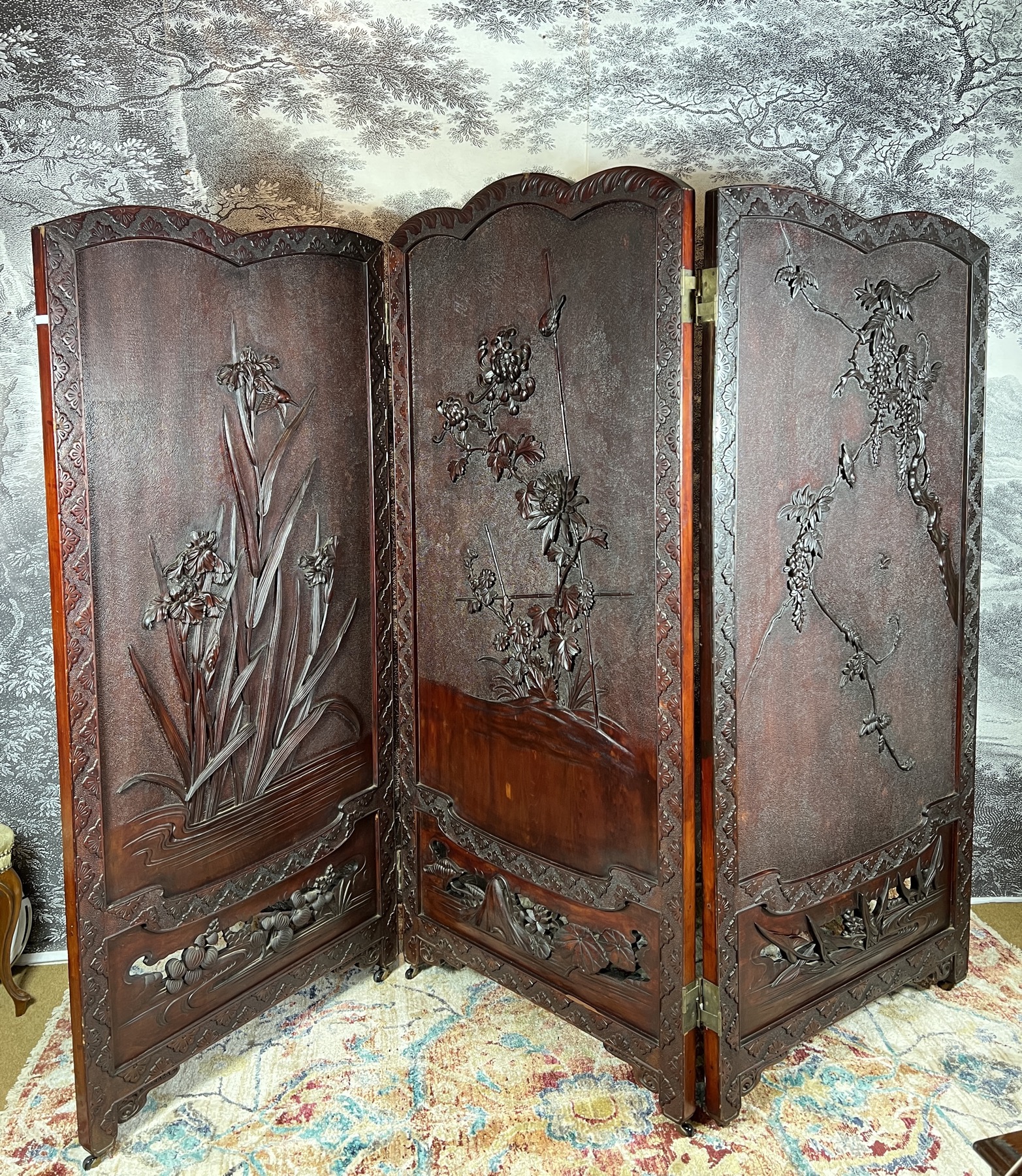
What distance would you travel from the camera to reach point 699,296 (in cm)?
165

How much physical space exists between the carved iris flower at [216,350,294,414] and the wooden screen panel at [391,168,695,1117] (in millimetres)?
324

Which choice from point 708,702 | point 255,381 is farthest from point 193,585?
point 708,702

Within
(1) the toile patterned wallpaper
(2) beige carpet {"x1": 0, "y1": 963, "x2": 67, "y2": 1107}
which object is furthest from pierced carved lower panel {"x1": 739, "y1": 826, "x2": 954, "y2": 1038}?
(2) beige carpet {"x1": 0, "y1": 963, "x2": 67, "y2": 1107}

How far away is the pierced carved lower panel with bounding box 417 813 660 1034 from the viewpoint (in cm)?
186

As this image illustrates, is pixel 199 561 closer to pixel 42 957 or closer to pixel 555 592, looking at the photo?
pixel 555 592

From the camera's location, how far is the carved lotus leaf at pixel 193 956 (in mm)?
1908

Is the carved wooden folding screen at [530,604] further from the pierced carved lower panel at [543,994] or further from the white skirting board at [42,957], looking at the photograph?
the white skirting board at [42,957]

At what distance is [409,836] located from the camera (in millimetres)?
2303

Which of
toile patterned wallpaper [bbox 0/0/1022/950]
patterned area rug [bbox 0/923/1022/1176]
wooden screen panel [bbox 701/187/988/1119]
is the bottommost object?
patterned area rug [bbox 0/923/1022/1176]

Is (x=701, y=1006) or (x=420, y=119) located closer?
(x=701, y=1006)

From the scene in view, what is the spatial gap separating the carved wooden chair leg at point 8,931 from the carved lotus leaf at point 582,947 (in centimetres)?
141

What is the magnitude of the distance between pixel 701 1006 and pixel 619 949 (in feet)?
0.64

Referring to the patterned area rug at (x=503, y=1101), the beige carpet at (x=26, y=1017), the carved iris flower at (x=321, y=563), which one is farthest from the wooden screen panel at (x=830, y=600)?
the beige carpet at (x=26, y=1017)

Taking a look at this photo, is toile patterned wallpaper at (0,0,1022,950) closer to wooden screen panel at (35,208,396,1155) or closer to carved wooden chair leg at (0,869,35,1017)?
carved wooden chair leg at (0,869,35,1017)
